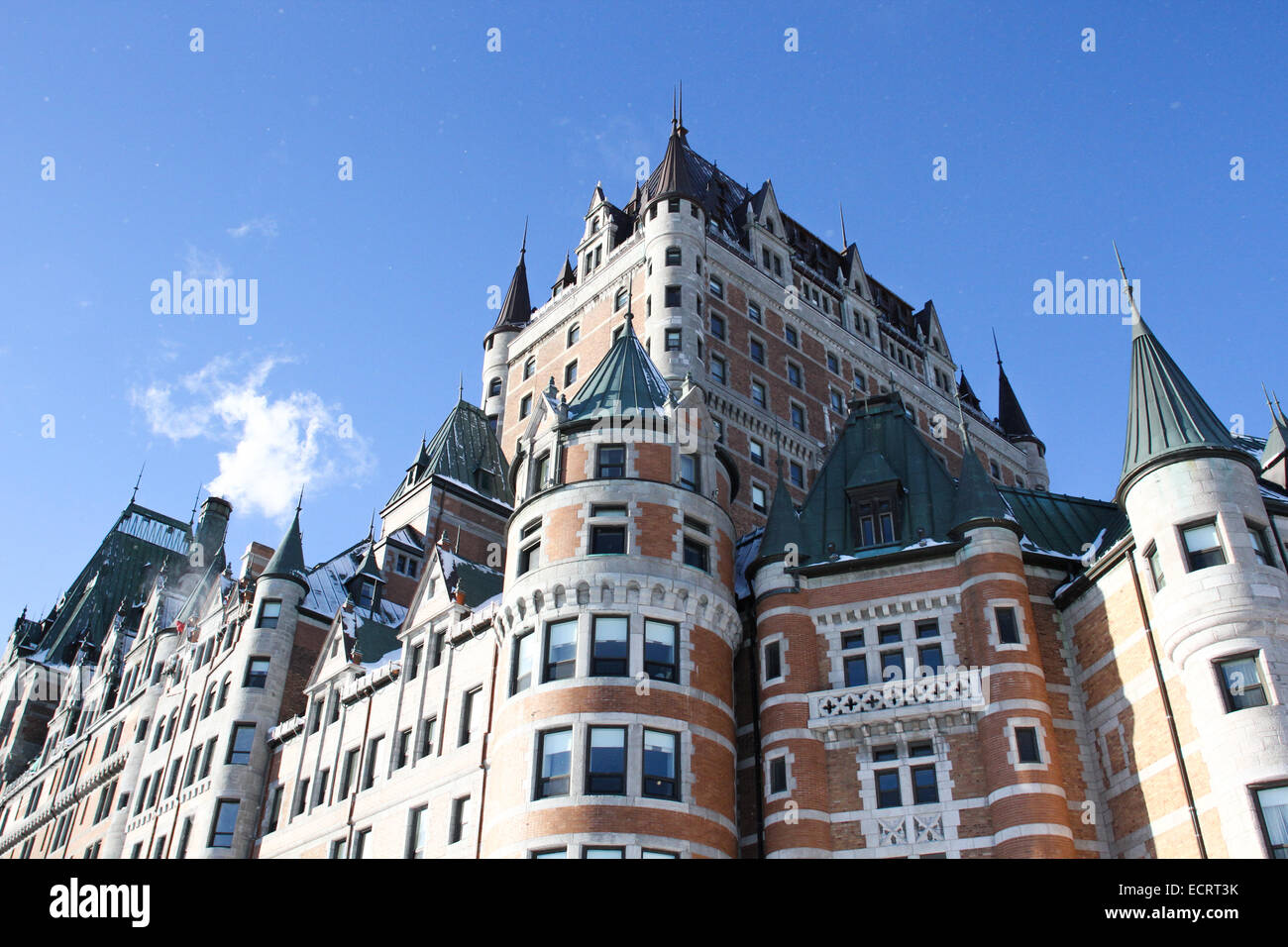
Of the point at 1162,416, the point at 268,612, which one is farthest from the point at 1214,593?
the point at 268,612

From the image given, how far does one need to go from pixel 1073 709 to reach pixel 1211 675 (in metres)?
5.58

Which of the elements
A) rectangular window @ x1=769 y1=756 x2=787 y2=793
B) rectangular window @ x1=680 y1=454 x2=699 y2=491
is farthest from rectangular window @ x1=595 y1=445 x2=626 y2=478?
rectangular window @ x1=769 y1=756 x2=787 y2=793

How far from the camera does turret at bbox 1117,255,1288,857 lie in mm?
27859

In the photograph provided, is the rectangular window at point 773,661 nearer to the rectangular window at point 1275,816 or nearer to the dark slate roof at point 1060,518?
the dark slate roof at point 1060,518

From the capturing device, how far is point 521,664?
36.9 meters

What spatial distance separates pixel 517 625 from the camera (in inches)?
1474

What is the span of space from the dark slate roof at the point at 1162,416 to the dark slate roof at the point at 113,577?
97.8 meters

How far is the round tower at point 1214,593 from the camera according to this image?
2780 cm

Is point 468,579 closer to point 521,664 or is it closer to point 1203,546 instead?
point 521,664

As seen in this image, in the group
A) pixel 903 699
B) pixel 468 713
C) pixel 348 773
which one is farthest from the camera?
pixel 348 773

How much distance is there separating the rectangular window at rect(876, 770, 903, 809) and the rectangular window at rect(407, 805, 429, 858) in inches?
636

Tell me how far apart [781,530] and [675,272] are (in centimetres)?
3171
